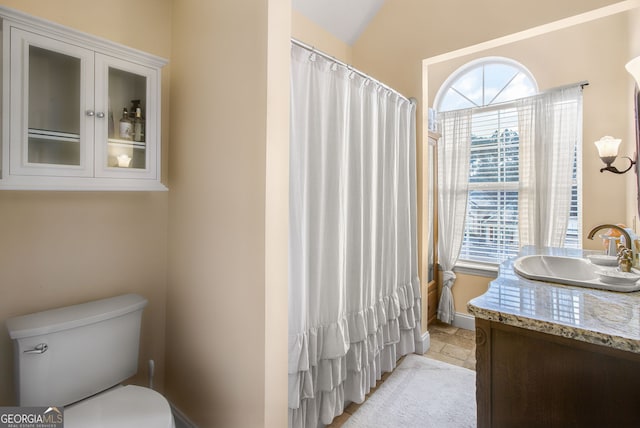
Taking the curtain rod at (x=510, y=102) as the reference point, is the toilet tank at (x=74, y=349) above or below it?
below

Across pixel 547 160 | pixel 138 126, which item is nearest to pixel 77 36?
pixel 138 126

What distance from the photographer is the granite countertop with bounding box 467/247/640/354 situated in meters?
0.92

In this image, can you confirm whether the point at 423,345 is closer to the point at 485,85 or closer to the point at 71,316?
the point at 71,316

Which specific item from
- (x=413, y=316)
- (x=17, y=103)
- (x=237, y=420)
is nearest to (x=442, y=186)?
(x=413, y=316)

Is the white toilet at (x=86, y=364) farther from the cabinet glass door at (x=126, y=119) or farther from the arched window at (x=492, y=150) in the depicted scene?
the arched window at (x=492, y=150)

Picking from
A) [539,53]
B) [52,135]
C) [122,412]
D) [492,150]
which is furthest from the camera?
[492,150]

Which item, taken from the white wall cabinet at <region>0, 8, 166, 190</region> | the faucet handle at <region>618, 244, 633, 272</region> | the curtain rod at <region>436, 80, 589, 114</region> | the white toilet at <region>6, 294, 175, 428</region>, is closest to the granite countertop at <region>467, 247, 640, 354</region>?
the faucet handle at <region>618, 244, 633, 272</region>

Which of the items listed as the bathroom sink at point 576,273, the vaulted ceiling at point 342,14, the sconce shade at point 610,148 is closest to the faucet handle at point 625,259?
the bathroom sink at point 576,273

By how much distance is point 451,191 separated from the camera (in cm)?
317

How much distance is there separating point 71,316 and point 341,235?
1.36 m

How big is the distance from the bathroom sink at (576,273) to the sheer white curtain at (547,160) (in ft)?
Result: 3.77

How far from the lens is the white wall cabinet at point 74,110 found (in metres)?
1.21

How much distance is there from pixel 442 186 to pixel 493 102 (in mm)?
959

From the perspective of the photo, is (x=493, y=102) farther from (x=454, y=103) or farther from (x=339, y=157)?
(x=339, y=157)
